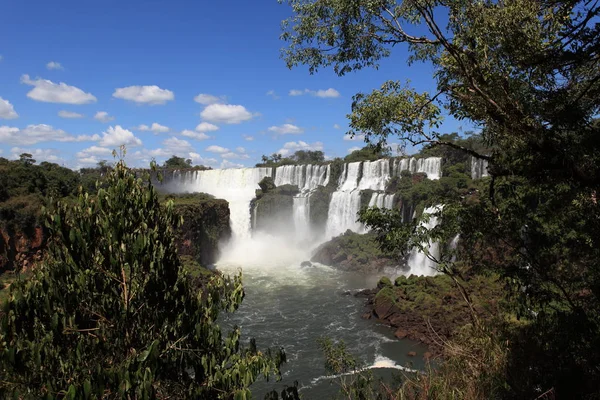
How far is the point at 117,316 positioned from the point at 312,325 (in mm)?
18921

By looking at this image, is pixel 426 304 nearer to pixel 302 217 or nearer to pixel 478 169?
pixel 478 169

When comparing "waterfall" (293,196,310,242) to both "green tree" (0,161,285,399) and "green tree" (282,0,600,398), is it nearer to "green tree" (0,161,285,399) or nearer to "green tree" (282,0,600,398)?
"green tree" (282,0,600,398)

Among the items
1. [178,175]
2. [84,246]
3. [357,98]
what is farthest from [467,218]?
[178,175]

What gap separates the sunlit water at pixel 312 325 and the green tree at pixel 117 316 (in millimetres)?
11137

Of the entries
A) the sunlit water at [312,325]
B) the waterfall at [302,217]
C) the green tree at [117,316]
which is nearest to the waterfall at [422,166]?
the waterfall at [302,217]

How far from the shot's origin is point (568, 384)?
6.88 meters

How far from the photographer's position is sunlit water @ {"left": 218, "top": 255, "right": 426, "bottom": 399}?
17.0 meters

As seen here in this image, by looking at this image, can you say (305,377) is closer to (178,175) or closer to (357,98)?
(357,98)

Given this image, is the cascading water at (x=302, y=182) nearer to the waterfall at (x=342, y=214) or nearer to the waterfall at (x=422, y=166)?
the waterfall at (x=342, y=214)

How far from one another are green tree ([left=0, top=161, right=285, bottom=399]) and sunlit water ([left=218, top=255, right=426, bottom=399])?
11137 millimetres

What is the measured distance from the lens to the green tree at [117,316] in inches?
152

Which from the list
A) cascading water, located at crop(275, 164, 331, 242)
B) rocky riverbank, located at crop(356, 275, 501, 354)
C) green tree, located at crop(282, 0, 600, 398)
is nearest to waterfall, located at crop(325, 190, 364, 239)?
cascading water, located at crop(275, 164, 331, 242)

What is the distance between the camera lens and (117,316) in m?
4.62

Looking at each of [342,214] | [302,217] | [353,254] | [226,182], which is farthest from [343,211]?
[226,182]
